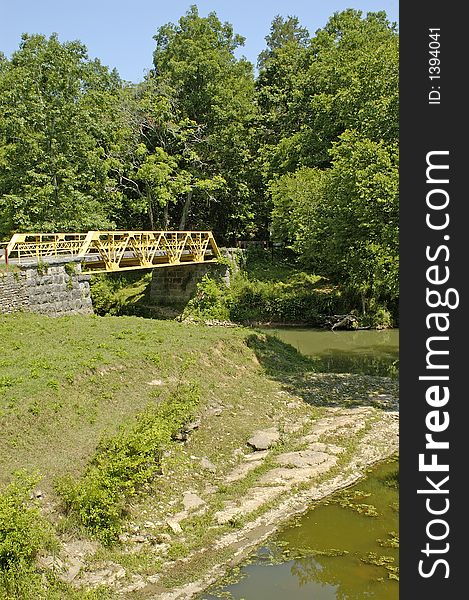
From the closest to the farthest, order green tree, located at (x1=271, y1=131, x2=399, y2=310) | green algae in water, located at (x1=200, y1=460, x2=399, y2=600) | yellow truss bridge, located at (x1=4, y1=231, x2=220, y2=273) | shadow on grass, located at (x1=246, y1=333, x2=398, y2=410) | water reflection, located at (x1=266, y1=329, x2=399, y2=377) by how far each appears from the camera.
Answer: green algae in water, located at (x1=200, y1=460, x2=399, y2=600), shadow on grass, located at (x1=246, y1=333, x2=398, y2=410), green tree, located at (x1=271, y1=131, x2=399, y2=310), water reflection, located at (x1=266, y1=329, x2=399, y2=377), yellow truss bridge, located at (x1=4, y1=231, x2=220, y2=273)

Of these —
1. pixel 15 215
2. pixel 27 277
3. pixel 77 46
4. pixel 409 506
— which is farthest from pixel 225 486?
pixel 77 46

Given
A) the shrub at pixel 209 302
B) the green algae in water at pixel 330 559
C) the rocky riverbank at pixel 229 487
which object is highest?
the shrub at pixel 209 302

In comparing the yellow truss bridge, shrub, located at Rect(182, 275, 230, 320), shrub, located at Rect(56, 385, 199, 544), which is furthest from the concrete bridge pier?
shrub, located at Rect(182, 275, 230, 320)

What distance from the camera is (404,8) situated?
8070mm

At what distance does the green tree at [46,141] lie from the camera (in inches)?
1109

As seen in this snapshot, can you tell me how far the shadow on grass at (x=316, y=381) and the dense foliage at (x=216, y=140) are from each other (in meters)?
2.91

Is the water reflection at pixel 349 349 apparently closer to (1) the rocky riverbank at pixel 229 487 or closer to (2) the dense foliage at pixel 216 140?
(2) the dense foliage at pixel 216 140

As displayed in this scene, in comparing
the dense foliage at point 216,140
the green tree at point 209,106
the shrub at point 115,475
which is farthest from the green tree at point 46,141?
the shrub at point 115,475

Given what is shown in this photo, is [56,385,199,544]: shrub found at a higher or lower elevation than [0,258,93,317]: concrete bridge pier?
lower

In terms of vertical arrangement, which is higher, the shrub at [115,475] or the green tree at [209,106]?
the green tree at [209,106]

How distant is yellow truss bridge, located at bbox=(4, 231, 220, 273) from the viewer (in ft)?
72.3

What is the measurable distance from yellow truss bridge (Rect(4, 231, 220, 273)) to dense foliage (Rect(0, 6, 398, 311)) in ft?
11.5

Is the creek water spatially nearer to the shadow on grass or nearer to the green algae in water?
the green algae in water

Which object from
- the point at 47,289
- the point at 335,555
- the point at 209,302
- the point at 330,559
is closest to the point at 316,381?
the point at 47,289
